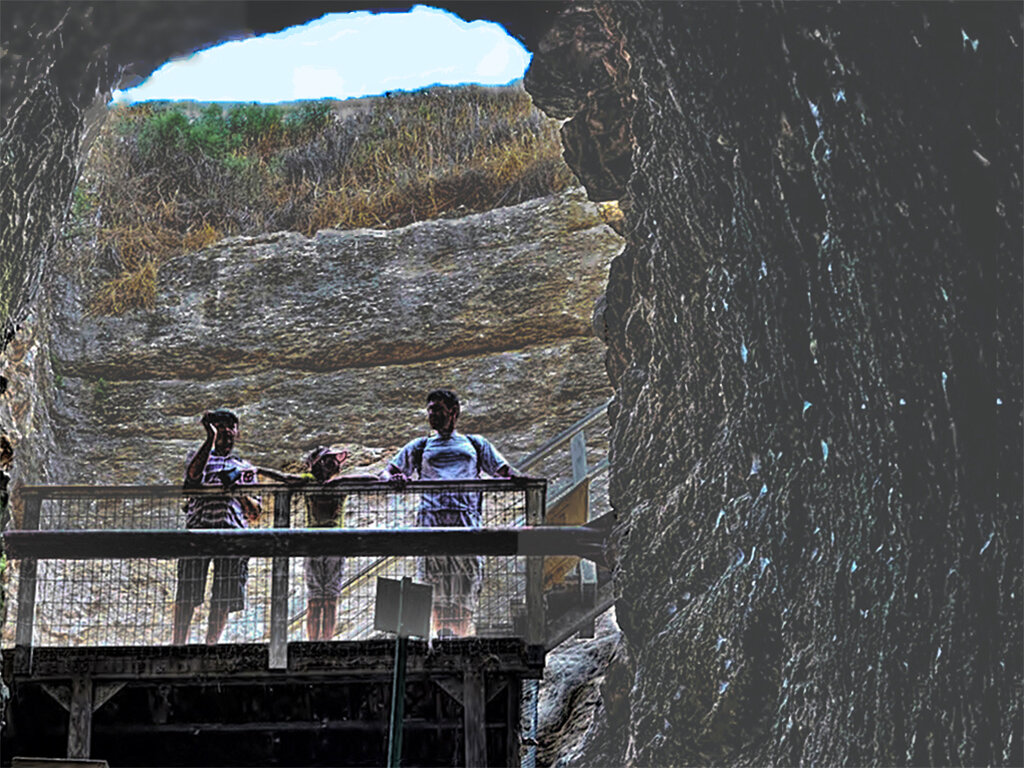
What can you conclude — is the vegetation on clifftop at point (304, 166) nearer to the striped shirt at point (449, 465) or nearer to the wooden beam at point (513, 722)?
the striped shirt at point (449, 465)

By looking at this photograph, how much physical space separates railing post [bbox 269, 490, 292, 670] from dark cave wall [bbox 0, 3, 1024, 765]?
1.32 m

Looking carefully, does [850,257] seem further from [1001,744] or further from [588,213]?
[588,213]

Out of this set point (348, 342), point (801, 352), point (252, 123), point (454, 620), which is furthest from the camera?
point (252, 123)

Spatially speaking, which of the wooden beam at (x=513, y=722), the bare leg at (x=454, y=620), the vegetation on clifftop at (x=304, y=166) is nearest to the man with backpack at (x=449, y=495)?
the bare leg at (x=454, y=620)

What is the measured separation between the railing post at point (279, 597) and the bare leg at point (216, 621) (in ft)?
0.64

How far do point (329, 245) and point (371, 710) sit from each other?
6.89 m

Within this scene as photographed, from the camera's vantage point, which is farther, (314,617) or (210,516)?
(314,617)

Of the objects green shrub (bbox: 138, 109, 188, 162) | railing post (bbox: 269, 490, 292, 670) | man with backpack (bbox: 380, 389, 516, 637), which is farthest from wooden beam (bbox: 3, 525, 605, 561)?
green shrub (bbox: 138, 109, 188, 162)

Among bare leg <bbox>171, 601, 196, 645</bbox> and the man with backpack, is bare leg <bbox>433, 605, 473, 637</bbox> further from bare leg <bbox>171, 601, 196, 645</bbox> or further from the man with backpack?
bare leg <bbox>171, 601, 196, 645</bbox>

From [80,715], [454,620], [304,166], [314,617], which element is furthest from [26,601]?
[304,166]

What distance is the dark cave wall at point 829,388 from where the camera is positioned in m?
3.11

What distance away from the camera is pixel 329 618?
5695 millimetres

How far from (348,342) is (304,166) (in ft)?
9.10

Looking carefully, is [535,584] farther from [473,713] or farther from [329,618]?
[329,618]
